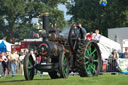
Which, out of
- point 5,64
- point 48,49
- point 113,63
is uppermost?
point 48,49

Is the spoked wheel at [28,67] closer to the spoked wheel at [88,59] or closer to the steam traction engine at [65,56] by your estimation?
the steam traction engine at [65,56]

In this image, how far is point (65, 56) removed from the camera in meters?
13.1

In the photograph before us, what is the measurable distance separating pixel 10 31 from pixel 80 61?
54.2m

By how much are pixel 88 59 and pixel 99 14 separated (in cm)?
4805

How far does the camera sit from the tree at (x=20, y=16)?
65000mm

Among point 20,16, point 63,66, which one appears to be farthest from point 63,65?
point 20,16

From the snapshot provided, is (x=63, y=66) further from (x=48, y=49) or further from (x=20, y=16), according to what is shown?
(x=20, y=16)

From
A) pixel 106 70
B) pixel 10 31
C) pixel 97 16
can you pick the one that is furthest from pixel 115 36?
pixel 10 31

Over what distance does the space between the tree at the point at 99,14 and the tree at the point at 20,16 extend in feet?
10.3

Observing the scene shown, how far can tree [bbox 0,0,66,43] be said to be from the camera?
6500 cm

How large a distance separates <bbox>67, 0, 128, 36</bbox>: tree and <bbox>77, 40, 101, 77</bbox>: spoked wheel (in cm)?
3936

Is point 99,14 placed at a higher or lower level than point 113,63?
higher

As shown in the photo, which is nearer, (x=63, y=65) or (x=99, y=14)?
(x=63, y=65)

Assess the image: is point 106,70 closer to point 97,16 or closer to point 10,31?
point 97,16
